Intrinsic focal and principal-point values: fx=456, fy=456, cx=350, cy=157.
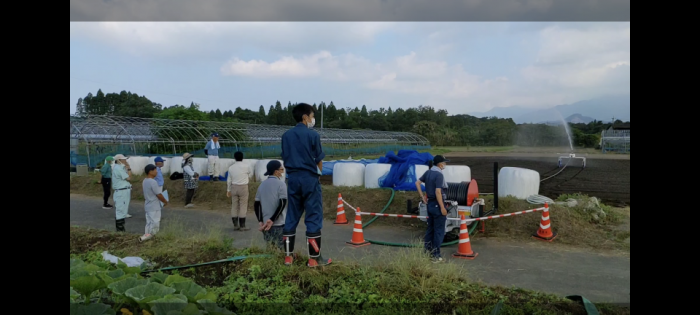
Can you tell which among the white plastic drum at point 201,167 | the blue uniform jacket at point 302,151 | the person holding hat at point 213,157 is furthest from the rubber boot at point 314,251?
the white plastic drum at point 201,167

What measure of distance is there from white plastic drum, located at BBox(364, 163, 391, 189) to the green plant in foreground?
8186 mm

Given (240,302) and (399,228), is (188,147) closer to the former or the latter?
(399,228)

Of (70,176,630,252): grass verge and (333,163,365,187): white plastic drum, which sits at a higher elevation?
(333,163,365,187): white plastic drum

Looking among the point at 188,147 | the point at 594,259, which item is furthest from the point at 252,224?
the point at 188,147

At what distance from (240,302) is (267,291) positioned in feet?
1.06

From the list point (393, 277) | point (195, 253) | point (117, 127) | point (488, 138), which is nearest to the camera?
point (393, 277)

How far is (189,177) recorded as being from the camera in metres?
12.2

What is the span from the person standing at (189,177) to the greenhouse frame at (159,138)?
35.4 feet

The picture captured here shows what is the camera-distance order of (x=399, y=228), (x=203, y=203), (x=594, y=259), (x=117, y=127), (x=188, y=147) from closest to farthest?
(x=594, y=259)
(x=399, y=228)
(x=203, y=203)
(x=117, y=127)
(x=188, y=147)

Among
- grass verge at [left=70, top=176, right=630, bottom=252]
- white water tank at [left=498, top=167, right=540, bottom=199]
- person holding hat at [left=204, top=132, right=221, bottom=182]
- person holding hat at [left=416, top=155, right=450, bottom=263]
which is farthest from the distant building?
person holding hat at [left=416, top=155, right=450, bottom=263]

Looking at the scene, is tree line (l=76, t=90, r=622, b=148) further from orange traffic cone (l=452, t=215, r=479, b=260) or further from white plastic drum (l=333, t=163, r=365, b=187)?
orange traffic cone (l=452, t=215, r=479, b=260)

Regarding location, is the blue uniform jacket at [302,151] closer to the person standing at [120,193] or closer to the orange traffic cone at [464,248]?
the orange traffic cone at [464,248]

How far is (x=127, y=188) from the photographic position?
9016 mm

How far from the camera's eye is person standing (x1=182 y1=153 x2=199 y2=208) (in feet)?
39.2
